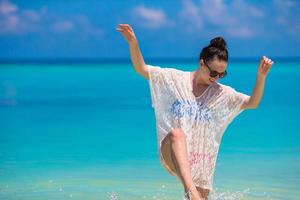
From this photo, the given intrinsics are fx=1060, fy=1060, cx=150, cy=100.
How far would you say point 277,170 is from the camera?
885cm

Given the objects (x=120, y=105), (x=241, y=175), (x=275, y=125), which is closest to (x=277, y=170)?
(x=241, y=175)

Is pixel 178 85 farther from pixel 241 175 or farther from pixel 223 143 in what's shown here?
pixel 223 143

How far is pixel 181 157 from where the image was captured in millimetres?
5246

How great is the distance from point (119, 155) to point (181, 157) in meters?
4.84

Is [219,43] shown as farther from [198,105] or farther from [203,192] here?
[203,192]

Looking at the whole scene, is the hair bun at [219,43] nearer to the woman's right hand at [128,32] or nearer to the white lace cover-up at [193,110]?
the white lace cover-up at [193,110]

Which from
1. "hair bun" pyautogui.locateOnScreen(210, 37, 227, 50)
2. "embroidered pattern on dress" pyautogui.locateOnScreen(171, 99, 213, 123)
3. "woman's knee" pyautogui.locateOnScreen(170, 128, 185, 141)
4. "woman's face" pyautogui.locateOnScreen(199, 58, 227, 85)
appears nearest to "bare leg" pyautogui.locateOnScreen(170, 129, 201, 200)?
"woman's knee" pyautogui.locateOnScreen(170, 128, 185, 141)

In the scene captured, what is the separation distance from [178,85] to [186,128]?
228 millimetres

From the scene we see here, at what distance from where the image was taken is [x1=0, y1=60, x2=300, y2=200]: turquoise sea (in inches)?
311

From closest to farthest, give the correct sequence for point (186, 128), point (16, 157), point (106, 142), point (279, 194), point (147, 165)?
1. point (186, 128)
2. point (279, 194)
3. point (147, 165)
4. point (16, 157)
5. point (106, 142)

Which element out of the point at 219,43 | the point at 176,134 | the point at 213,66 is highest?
the point at 219,43

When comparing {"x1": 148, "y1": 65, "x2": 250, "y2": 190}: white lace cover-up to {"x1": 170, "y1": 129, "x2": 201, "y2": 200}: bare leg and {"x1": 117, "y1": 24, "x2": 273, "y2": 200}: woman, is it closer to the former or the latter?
{"x1": 117, "y1": 24, "x2": 273, "y2": 200}: woman

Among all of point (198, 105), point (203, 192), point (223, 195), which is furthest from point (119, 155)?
point (198, 105)

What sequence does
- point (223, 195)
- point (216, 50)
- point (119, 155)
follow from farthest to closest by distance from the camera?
point (119, 155), point (223, 195), point (216, 50)
